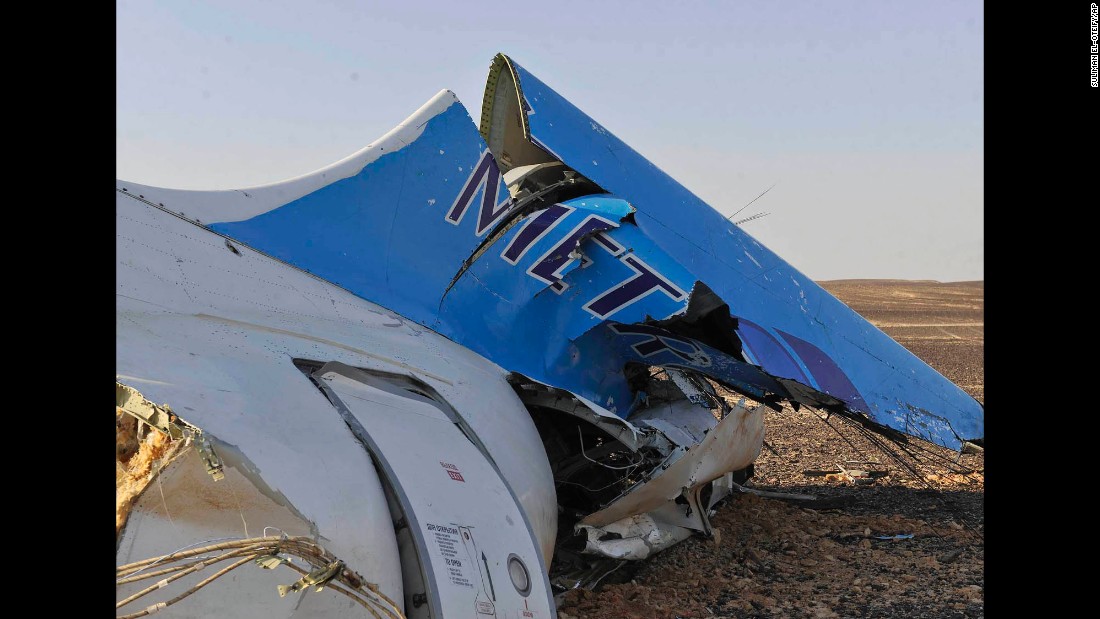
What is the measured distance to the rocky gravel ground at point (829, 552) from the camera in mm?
6438

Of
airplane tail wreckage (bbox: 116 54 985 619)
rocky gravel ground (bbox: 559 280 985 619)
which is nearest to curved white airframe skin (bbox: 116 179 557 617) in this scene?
airplane tail wreckage (bbox: 116 54 985 619)

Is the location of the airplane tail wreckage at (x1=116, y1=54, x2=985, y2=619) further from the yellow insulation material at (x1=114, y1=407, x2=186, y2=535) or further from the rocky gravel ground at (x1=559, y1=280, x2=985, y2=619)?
the rocky gravel ground at (x1=559, y1=280, x2=985, y2=619)

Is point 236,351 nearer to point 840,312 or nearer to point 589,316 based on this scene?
point 589,316

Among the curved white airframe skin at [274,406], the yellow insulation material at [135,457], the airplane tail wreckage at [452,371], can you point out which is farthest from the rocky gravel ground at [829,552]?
the yellow insulation material at [135,457]

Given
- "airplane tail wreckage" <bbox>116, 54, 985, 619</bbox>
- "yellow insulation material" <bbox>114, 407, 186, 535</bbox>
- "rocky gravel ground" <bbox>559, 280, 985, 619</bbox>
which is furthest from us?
"rocky gravel ground" <bbox>559, 280, 985, 619</bbox>

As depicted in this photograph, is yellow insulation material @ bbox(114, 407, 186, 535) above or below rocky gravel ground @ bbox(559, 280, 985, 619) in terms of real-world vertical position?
above

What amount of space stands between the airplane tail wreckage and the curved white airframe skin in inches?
0.5

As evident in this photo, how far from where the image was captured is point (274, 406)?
399cm

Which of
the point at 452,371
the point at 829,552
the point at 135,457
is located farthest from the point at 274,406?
the point at 829,552

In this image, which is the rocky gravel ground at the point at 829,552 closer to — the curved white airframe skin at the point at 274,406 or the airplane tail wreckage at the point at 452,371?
the airplane tail wreckage at the point at 452,371

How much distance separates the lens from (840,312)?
7.69 meters

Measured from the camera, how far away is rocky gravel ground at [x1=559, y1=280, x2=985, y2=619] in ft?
21.1

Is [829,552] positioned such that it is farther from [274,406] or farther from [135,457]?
[135,457]

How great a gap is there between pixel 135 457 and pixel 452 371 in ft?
7.98
